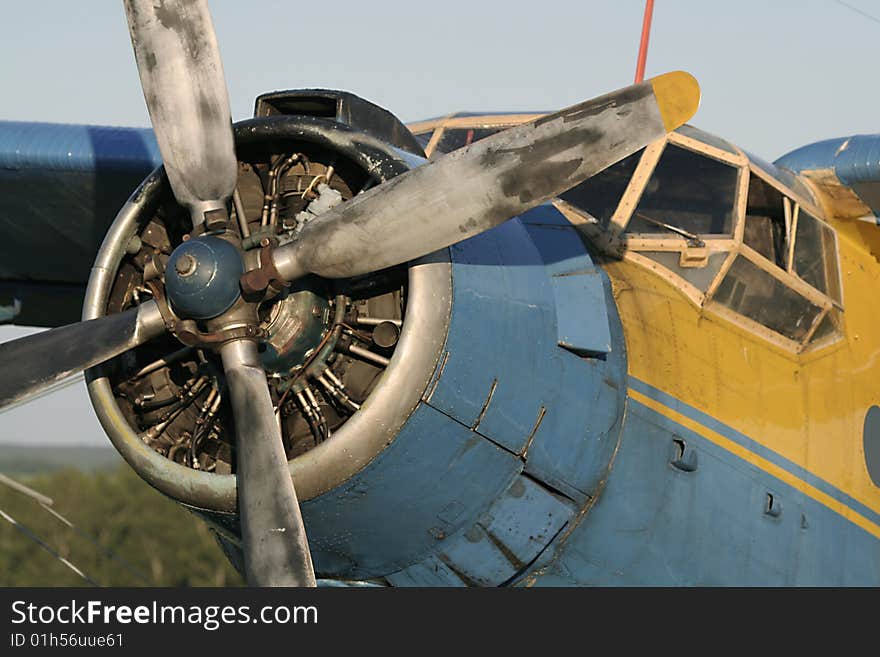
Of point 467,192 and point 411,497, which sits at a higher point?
point 467,192

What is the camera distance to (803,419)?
7.94m

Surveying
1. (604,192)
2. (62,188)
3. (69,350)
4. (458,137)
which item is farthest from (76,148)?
(604,192)

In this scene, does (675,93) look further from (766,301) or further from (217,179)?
(766,301)

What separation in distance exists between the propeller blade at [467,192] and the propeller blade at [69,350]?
789 mm

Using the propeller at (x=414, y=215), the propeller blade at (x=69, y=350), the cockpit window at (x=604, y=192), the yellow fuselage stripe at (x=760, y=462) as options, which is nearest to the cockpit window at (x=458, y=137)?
the cockpit window at (x=604, y=192)

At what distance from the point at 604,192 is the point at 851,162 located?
1.82 metres

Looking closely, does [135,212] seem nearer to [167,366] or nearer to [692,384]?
[167,366]

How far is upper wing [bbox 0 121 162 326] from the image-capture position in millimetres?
9711

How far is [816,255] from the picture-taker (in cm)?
839

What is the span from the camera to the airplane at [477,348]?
19.8 feet

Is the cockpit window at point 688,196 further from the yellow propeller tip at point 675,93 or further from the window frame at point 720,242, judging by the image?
the yellow propeller tip at point 675,93

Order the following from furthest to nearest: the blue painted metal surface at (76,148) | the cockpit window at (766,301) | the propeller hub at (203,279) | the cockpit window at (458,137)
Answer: the blue painted metal surface at (76,148), the cockpit window at (458,137), the cockpit window at (766,301), the propeller hub at (203,279)
